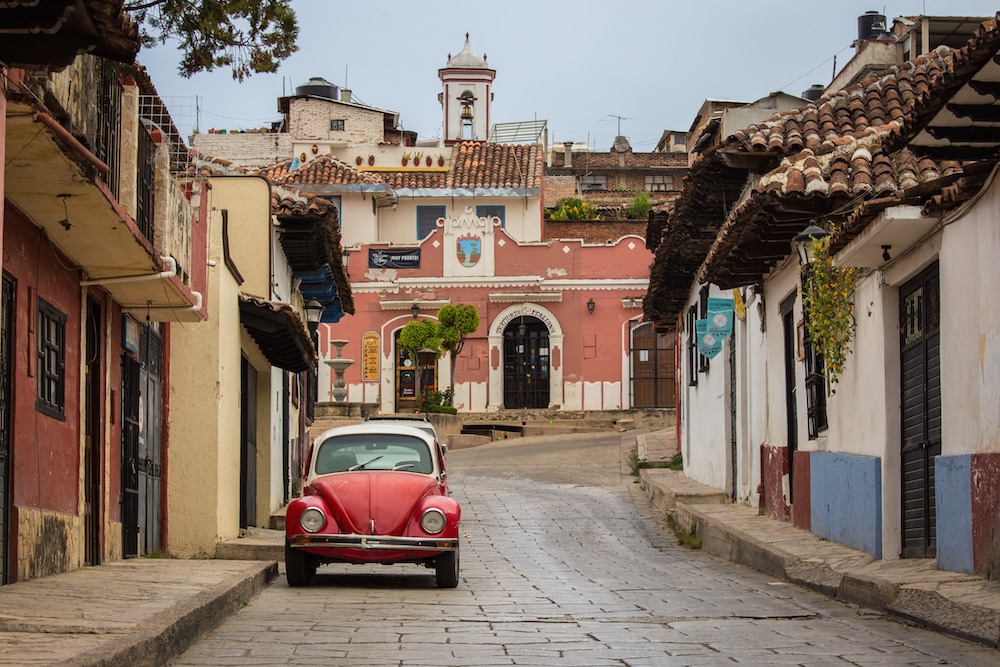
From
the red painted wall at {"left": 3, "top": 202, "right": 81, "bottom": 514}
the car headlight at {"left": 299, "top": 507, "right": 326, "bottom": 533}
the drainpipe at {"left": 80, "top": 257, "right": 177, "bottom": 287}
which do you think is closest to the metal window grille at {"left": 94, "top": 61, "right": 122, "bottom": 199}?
the red painted wall at {"left": 3, "top": 202, "right": 81, "bottom": 514}

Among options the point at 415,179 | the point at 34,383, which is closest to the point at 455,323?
the point at 415,179

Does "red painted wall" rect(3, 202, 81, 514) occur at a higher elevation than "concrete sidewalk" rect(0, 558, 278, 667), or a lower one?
higher

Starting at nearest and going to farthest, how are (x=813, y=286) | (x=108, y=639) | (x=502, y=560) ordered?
(x=108, y=639) → (x=813, y=286) → (x=502, y=560)

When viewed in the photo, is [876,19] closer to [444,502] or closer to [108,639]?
[444,502]

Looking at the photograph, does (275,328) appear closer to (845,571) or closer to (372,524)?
(372,524)

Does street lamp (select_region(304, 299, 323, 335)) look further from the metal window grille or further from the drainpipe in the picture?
the metal window grille

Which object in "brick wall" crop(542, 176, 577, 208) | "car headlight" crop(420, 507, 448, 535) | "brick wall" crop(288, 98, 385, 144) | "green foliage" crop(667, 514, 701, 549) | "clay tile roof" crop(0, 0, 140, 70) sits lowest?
"green foliage" crop(667, 514, 701, 549)

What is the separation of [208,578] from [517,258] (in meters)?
33.5

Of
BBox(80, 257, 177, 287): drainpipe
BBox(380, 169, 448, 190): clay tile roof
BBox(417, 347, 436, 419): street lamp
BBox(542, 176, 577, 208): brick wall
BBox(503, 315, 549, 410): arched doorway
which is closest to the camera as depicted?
BBox(80, 257, 177, 287): drainpipe

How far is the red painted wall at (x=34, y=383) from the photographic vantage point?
34.9ft

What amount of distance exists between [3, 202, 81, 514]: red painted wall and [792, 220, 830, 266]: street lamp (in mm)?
7157

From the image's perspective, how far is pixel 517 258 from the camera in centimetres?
4456

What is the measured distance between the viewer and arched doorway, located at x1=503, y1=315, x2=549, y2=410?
4484 cm

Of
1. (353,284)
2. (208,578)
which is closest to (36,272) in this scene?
(208,578)
